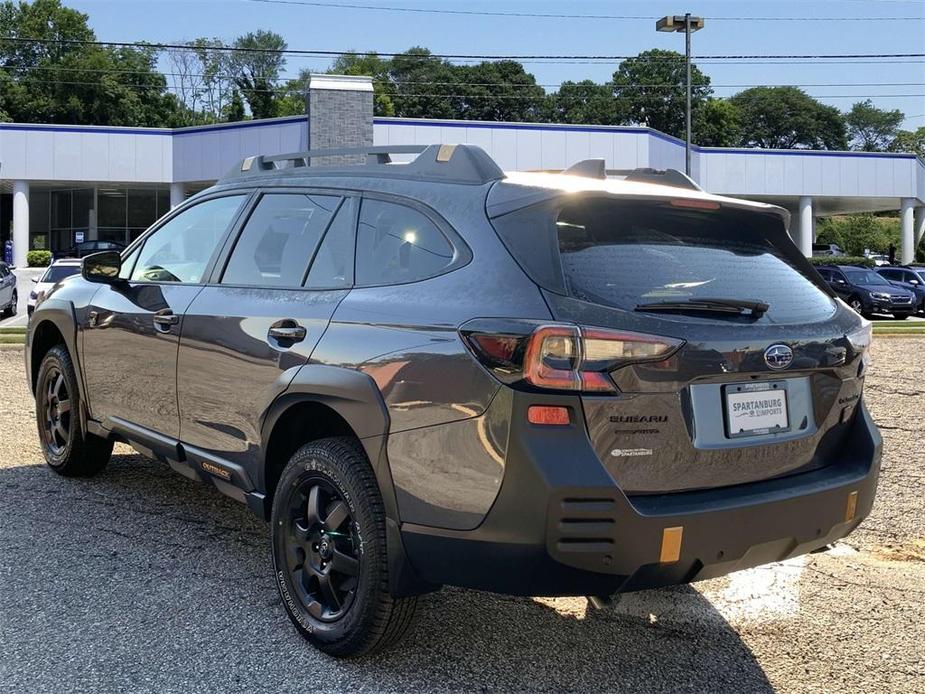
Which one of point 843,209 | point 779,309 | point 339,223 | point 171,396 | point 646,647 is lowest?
point 646,647

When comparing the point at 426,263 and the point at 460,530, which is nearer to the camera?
the point at 460,530

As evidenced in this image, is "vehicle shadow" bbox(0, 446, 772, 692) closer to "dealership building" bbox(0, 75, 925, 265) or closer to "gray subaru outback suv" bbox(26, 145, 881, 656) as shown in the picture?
"gray subaru outback suv" bbox(26, 145, 881, 656)

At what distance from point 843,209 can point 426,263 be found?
55.4m

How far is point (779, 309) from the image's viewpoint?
3.07 m

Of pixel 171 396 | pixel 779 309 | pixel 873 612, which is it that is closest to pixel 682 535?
pixel 779 309

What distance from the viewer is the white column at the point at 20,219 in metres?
38.8

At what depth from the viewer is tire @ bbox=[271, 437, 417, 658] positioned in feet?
9.82

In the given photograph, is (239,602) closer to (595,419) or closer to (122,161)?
(595,419)

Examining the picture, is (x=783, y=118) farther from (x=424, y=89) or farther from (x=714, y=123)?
(x=424, y=89)

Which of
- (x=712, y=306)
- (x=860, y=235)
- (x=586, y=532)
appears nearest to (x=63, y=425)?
(x=586, y=532)

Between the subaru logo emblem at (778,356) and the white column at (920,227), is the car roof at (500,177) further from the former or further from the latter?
the white column at (920,227)

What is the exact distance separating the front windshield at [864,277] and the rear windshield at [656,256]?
2477 centimetres

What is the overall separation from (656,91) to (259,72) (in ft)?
147

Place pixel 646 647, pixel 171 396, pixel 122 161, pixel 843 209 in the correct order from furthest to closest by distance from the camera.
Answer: pixel 843 209, pixel 122 161, pixel 171 396, pixel 646 647
